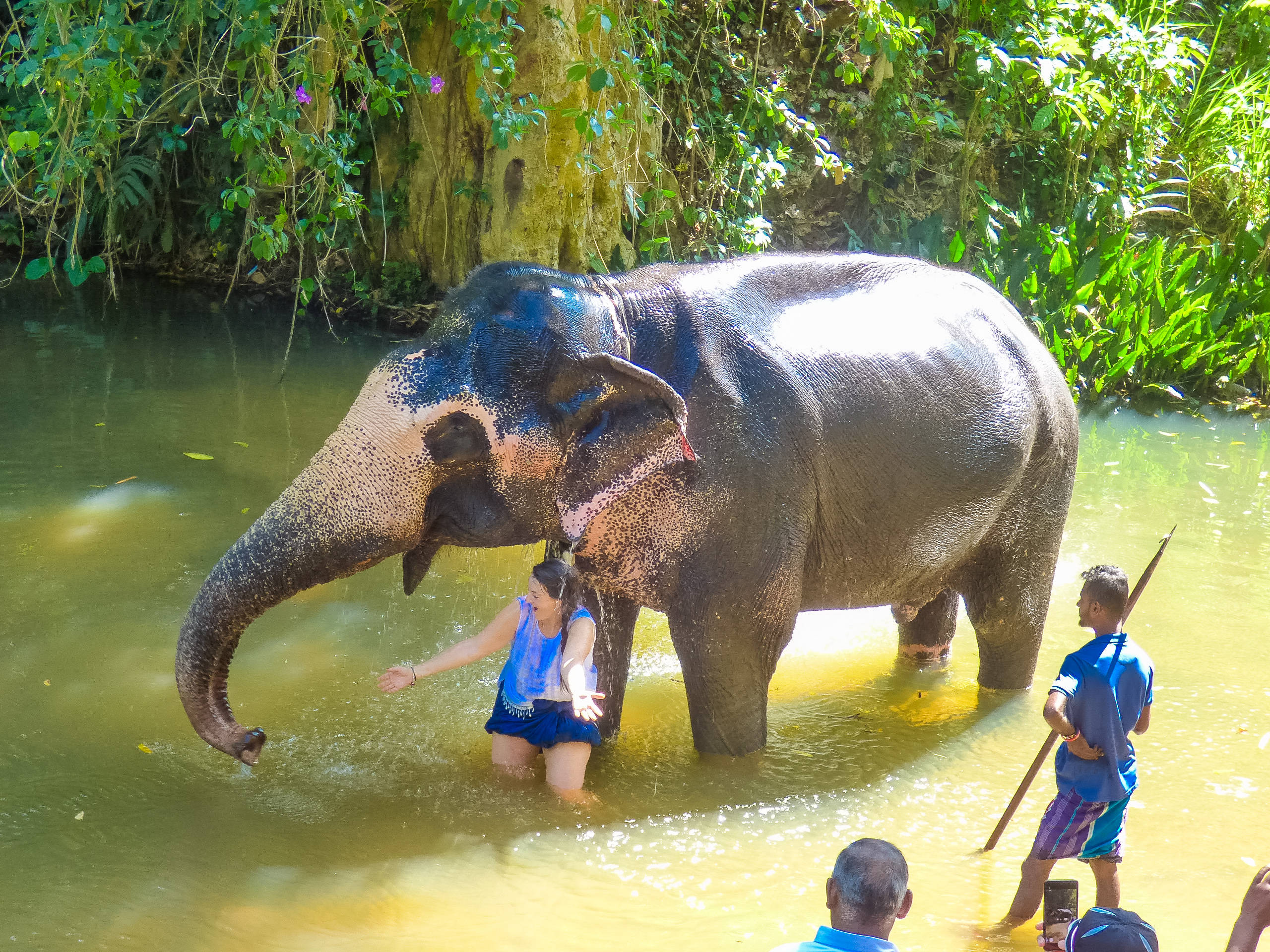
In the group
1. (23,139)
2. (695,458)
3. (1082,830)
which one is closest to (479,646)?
Result: (695,458)

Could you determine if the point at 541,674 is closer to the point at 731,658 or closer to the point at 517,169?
the point at 731,658

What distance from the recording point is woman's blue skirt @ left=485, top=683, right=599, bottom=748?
3.58m

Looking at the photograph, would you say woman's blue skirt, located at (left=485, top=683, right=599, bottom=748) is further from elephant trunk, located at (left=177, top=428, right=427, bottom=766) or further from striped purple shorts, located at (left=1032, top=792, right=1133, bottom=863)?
striped purple shorts, located at (left=1032, top=792, right=1133, bottom=863)

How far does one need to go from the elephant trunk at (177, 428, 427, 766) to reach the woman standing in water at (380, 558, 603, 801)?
0.39 meters

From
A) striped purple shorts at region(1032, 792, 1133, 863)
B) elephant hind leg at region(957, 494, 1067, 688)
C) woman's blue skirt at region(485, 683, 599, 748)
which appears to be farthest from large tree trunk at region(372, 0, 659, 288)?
striped purple shorts at region(1032, 792, 1133, 863)

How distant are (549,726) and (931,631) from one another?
1781 mm

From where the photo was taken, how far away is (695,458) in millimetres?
3359

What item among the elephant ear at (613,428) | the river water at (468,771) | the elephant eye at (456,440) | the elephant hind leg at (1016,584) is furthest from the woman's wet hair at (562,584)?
the elephant hind leg at (1016,584)

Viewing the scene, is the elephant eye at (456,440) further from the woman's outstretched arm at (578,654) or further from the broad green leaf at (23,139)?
the broad green leaf at (23,139)

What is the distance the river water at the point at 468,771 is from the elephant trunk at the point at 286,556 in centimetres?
36

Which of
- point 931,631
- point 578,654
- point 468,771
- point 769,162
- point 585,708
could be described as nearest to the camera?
point 585,708

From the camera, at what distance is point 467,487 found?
11.2 ft

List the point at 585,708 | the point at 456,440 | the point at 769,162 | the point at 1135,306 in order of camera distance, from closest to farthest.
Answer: the point at 585,708
the point at 456,440
the point at 1135,306
the point at 769,162

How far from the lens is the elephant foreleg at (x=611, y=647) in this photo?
3.92 m
